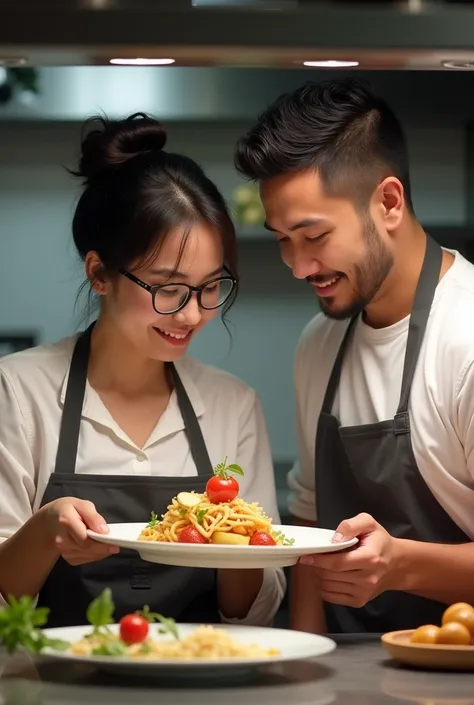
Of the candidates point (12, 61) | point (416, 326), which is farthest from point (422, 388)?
point (12, 61)

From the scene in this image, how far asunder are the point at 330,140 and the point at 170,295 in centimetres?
48

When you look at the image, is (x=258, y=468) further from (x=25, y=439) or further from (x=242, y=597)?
(x=25, y=439)

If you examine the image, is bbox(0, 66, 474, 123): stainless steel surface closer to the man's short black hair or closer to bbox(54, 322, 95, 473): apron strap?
the man's short black hair

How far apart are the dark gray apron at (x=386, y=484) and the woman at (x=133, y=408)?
15cm

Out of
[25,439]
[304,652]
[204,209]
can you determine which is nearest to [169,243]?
[204,209]

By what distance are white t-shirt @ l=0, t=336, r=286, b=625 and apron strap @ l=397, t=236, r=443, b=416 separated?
382mm

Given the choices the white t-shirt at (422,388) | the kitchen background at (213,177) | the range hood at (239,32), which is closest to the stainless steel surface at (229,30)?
the range hood at (239,32)

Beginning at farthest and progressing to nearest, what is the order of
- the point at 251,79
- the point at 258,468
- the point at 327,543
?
the point at 251,79 → the point at 258,468 → the point at 327,543

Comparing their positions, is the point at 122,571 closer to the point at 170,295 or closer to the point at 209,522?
the point at 209,522

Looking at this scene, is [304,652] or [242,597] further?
[242,597]

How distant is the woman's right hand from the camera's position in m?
2.15

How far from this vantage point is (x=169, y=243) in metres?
2.55

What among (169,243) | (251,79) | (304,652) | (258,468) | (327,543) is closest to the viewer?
(304,652)

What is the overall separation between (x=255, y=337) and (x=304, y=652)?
3.27m
